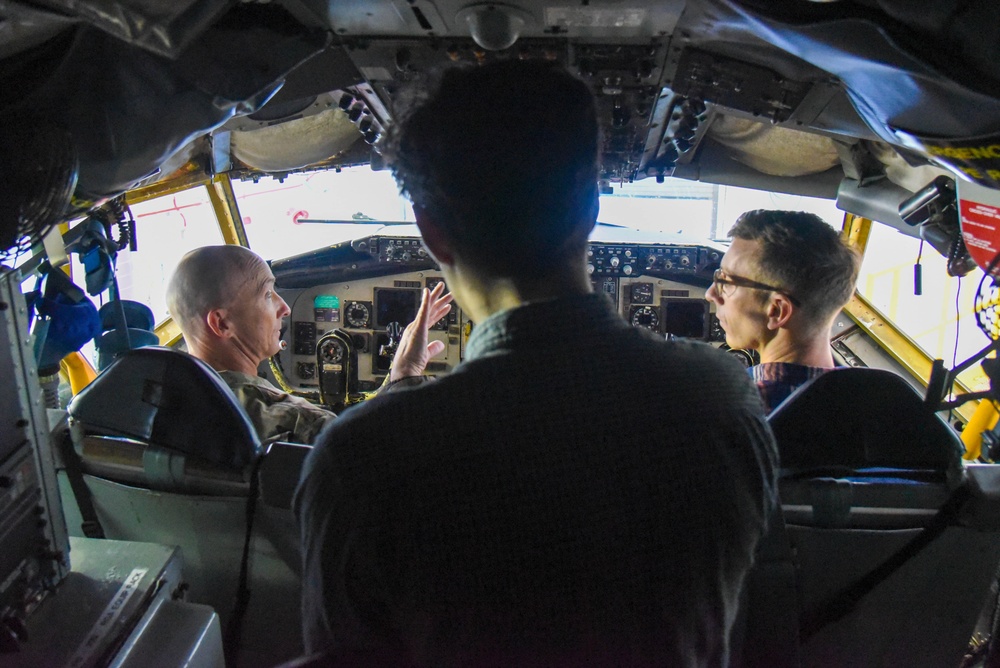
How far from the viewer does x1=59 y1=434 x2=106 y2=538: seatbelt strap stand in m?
1.60

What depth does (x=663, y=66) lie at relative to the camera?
7.86 ft

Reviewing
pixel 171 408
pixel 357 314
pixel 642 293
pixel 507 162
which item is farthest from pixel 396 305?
pixel 507 162

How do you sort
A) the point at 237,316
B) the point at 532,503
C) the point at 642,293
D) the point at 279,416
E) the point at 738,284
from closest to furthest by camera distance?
the point at 532,503 < the point at 279,416 < the point at 738,284 < the point at 237,316 < the point at 642,293

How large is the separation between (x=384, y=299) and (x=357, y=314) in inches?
9.9

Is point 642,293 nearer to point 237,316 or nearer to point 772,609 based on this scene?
point 237,316

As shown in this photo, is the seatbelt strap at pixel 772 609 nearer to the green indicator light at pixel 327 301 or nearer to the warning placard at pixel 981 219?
the warning placard at pixel 981 219

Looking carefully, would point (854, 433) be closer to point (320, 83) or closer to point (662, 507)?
point (662, 507)

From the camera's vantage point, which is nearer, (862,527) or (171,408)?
(862,527)

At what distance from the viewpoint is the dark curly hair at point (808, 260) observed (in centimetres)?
214

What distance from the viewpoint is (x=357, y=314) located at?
5297 millimetres

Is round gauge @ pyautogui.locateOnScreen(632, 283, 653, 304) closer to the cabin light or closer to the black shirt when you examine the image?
the cabin light

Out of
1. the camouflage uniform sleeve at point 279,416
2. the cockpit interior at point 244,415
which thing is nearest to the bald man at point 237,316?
the camouflage uniform sleeve at point 279,416

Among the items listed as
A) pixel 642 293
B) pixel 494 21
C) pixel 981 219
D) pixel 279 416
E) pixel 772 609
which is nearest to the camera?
pixel 772 609

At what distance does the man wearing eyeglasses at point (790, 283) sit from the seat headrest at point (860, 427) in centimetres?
63
